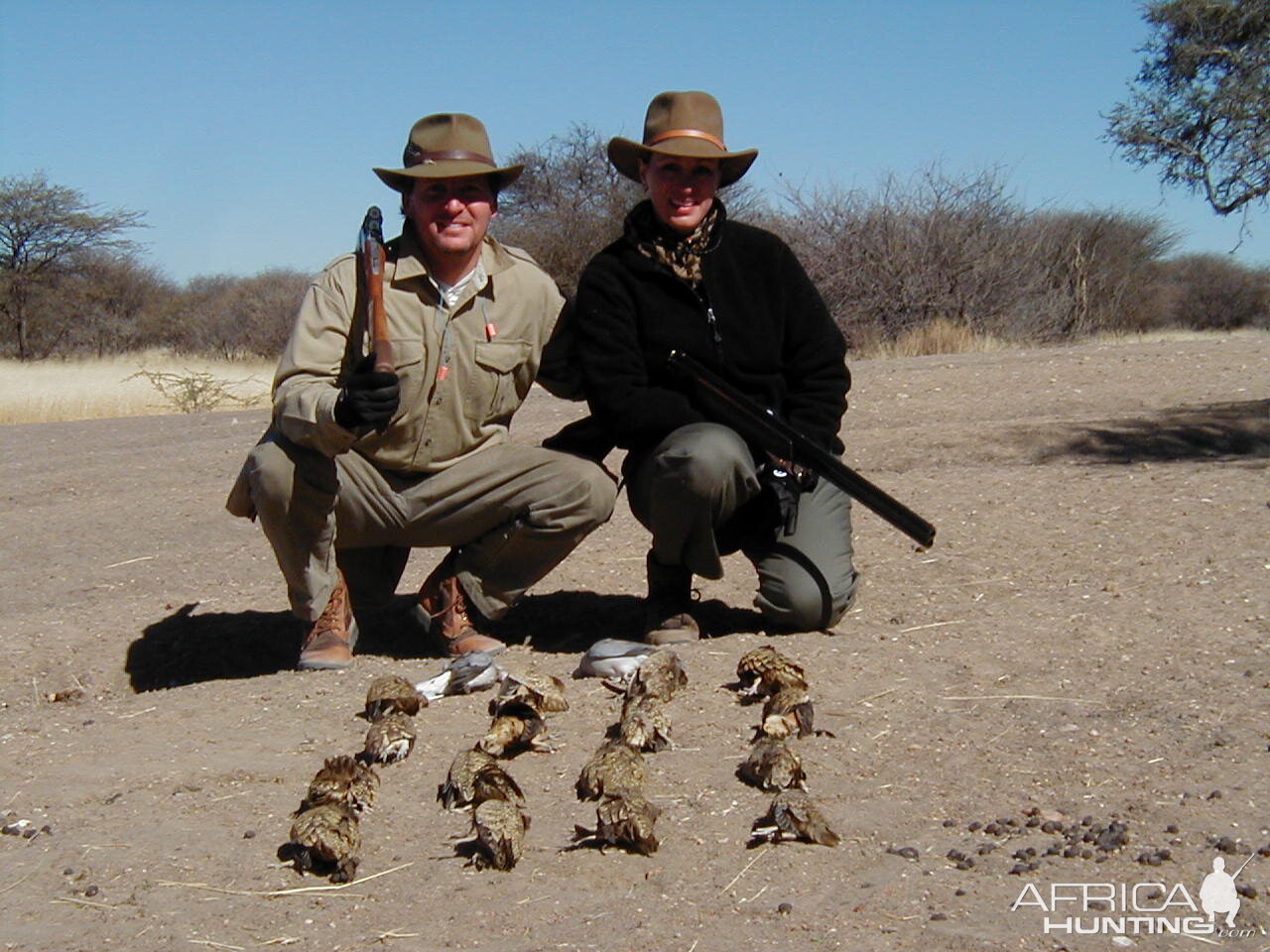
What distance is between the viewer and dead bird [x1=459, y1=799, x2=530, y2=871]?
A: 3.50 m

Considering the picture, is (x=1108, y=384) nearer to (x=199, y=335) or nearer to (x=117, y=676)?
(x=117, y=676)

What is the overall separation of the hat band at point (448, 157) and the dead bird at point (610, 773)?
228 cm

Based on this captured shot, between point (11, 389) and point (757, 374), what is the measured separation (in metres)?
20.7

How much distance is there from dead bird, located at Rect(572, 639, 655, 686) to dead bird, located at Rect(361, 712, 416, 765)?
82 centimetres

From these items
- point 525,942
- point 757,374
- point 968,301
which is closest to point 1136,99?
point 968,301

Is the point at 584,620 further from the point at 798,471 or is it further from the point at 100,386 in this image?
the point at 100,386

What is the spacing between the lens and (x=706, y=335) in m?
5.33

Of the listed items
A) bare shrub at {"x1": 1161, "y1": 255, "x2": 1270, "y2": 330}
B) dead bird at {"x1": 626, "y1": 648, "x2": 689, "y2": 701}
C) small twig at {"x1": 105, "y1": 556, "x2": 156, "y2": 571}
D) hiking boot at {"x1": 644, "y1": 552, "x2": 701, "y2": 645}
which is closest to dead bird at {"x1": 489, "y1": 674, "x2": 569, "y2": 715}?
dead bird at {"x1": 626, "y1": 648, "x2": 689, "y2": 701}

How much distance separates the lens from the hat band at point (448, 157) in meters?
5.24

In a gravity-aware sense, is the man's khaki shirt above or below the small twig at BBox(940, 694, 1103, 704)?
above

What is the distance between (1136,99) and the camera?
701 inches

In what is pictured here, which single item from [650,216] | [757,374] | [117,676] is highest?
[650,216]

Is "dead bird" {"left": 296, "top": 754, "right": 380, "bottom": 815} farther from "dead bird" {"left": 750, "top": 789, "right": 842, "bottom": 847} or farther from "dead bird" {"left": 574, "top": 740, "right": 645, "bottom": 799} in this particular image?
"dead bird" {"left": 750, "top": 789, "right": 842, "bottom": 847}

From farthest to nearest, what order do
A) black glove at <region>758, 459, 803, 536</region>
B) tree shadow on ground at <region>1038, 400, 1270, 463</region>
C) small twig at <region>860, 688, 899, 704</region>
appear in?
tree shadow on ground at <region>1038, 400, 1270, 463</region>
black glove at <region>758, 459, 803, 536</region>
small twig at <region>860, 688, 899, 704</region>
